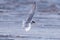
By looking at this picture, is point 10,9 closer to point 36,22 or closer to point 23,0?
point 23,0

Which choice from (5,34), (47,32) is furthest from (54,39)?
(5,34)

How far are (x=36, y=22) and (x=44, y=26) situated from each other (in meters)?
0.09

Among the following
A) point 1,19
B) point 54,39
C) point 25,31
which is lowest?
point 54,39

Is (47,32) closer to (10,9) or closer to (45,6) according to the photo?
(45,6)

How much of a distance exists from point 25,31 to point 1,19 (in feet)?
0.89

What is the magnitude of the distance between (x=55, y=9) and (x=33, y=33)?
0.33m

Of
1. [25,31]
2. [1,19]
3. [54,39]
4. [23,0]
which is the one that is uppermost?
[23,0]

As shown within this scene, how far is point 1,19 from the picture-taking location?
2.08 metres

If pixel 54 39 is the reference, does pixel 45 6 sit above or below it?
above

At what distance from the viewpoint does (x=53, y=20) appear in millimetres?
2105

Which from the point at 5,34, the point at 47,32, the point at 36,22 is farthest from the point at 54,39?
the point at 5,34

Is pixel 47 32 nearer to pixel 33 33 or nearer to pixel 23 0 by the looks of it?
pixel 33 33

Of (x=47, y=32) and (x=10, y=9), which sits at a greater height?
(x=10, y=9)

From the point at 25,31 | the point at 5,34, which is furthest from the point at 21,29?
the point at 5,34
